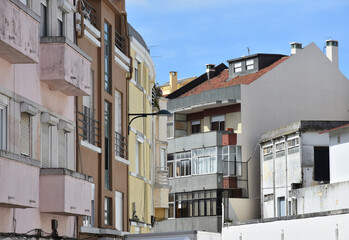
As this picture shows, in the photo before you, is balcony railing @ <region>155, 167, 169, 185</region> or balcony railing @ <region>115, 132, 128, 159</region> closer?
balcony railing @ <region>115, 132, 128, 159</region>

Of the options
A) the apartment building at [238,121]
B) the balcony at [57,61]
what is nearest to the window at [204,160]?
the apartment building at [238,121]

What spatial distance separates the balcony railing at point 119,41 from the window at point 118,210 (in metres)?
4.46

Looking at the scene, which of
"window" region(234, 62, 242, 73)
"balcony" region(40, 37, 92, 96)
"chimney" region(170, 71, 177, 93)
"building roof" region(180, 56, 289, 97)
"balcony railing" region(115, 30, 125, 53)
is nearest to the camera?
"balcony" region(40, 37, 92, 96)

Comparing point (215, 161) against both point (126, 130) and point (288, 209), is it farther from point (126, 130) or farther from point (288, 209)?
point (126, 130)

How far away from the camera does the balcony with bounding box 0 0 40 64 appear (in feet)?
57.4

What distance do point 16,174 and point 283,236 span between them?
116ft

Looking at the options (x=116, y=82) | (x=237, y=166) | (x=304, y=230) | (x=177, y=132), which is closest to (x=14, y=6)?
(x=116, y=82)

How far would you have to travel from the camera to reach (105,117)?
28.0 m

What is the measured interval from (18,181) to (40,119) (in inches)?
121

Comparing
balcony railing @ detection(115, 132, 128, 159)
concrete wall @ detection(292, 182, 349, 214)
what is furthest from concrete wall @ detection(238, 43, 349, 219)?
balcony railing @ detection(115, 132, 128, 159)

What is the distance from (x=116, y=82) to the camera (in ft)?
96.9

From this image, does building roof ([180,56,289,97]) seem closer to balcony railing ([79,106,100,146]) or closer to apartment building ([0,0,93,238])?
balcony railing ([79,106,100,146])

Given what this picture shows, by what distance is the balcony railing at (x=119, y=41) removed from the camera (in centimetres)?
3020

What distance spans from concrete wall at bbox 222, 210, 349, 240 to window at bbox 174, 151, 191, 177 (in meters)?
6.92
